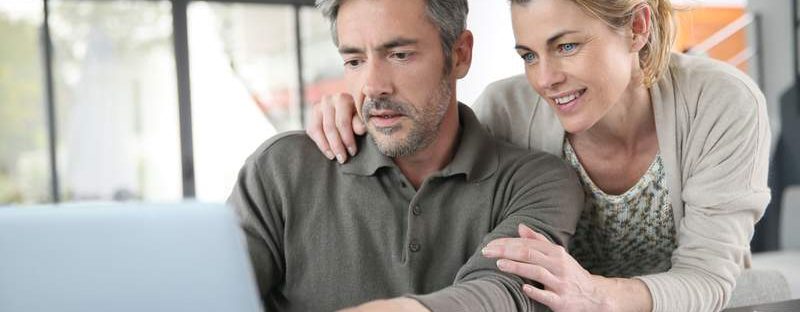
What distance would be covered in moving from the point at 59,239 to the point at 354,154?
1.05 metres

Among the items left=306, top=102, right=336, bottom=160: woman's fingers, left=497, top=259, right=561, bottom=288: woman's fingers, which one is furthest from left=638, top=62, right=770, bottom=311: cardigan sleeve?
left=306, top=102, right=336, bottom=160: woman's fingers

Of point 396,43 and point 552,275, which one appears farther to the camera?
point 396,43

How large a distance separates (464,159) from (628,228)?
34 cm

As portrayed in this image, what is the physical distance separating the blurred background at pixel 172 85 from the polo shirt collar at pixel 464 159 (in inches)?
139

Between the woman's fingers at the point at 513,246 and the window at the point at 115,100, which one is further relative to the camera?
the window at the point at 115,100

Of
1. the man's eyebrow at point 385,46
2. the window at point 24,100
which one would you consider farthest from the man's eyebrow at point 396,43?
the window at point 24,100

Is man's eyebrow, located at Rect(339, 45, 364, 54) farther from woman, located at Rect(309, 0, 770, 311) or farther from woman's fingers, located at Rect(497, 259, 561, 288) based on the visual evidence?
woman's fingers, located at Rect(497, 259, 561, 288)

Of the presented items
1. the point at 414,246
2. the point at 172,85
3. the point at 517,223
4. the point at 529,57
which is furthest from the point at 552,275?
the point at 172,85

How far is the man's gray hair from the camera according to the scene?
5.06 feet

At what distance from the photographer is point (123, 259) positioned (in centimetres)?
54

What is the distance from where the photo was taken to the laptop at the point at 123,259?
523mm

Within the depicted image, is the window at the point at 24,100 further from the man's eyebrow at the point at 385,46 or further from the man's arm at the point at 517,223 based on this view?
the man's arm at the point at 517,223

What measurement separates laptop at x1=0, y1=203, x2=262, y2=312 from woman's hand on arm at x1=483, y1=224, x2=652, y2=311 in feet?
2.33

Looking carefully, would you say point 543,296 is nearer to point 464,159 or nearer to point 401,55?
point 464,159
